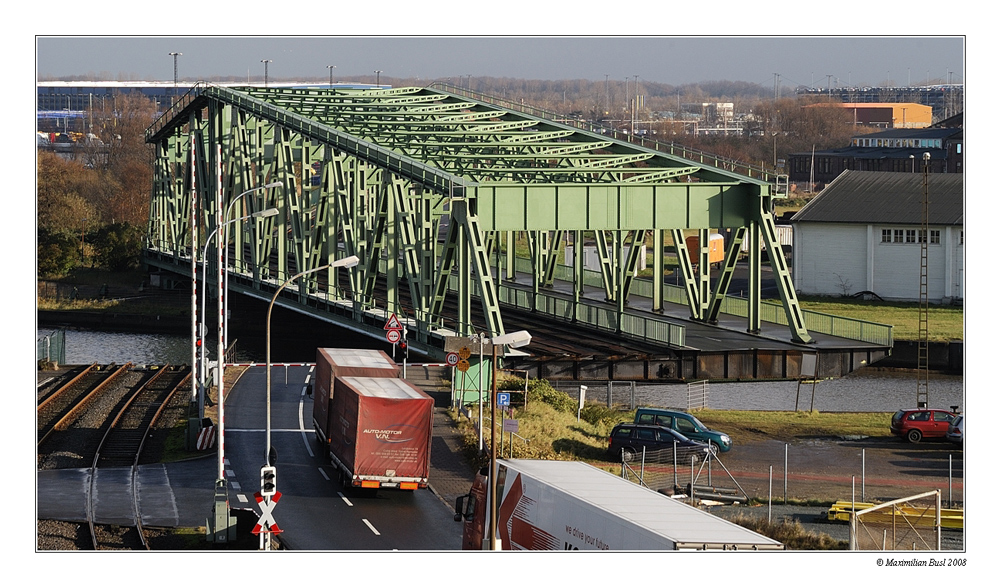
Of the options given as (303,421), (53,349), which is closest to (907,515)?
(303,421)

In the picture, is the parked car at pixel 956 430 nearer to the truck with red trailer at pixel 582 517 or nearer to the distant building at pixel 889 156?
the truck with red trailer at pixel 582 517

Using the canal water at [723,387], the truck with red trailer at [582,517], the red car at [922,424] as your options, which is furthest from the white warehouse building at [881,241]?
the truck with red trailer at [582,517]

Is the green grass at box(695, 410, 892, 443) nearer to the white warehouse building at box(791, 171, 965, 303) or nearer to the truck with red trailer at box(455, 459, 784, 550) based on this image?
the truck with red trailer at box(455, 459, 784, 550)

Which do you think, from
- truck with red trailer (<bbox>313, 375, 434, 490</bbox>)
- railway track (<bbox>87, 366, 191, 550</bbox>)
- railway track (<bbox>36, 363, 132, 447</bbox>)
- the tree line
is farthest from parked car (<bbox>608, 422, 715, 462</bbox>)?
the tree line

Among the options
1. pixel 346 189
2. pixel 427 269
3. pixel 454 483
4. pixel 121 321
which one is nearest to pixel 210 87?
pixel 121 321

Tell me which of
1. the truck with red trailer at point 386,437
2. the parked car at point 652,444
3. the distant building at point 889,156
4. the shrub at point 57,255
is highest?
the distant building at point 889,156

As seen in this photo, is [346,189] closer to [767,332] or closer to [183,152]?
[767,332]

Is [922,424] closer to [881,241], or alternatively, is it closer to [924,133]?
[881,241]
